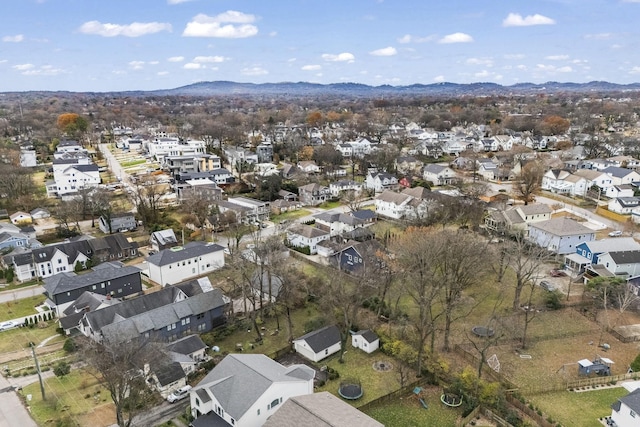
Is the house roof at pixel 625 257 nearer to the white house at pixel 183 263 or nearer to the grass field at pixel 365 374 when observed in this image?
the grass field at pixel 365 374

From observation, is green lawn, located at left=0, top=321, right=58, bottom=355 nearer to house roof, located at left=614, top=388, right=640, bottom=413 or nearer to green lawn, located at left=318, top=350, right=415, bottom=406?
green lawn, located at left=318, top=350, right=415, bottom=406

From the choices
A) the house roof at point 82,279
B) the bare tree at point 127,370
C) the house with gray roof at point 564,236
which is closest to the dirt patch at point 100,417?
the bare tree at point 127,370

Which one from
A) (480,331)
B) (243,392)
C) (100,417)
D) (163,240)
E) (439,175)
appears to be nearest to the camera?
(243,392)

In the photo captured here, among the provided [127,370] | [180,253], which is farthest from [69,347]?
[180,253]

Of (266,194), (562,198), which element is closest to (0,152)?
(266,194)

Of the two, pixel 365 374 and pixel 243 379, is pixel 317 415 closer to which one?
pixel 243 379

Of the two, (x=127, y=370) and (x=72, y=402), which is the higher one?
(x=127, y=370)

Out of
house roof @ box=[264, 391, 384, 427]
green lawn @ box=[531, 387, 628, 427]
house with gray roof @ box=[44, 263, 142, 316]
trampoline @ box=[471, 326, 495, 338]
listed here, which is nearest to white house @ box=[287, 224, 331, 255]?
house with gray roof @ box=[44, 263, 142, 316]
